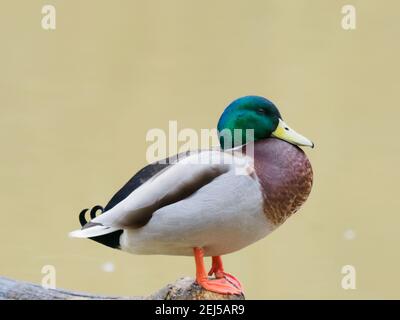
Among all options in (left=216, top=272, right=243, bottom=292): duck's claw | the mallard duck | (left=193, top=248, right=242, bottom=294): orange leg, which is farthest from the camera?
(left=216, top=272, right=243, bottom=292): duck's claw

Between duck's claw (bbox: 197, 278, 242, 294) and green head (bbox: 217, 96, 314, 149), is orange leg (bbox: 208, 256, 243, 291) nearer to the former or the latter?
duck's claw (bbox: 197, 278, 242, 294)

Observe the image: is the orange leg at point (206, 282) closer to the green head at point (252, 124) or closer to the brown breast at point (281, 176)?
the brown breast at point (281, 176)

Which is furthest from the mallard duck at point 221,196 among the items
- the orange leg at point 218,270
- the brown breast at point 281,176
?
the orange leg at point 218,270

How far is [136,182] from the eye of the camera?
8.84 ft

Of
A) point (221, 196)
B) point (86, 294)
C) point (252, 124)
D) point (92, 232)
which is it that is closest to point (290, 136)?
point (252, 124)

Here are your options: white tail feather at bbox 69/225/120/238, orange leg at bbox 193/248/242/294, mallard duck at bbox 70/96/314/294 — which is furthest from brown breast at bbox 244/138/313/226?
white tail feather at bbox 69/225/120/238

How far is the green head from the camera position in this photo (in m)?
2.64

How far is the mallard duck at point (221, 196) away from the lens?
2508 mm

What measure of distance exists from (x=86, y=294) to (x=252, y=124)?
1040 millimetres

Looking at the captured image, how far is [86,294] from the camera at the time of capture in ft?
9.70

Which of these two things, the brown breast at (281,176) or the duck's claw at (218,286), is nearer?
the brown breast at (281,176)

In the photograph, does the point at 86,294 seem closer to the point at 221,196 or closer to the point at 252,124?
the point at 221,196

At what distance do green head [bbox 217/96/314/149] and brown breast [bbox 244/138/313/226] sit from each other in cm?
4

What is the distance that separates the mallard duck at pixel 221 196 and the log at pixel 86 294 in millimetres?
51
